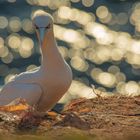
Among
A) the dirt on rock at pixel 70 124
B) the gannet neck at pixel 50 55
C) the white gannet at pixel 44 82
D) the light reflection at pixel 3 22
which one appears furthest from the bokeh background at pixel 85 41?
the dirt on rock at pixel 70 124

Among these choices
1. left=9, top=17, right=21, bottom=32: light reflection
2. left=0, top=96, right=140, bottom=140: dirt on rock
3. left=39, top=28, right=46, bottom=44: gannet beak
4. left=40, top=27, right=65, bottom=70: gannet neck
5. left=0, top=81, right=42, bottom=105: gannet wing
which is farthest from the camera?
left=9, top=17, right=21, bottom=32: light reflection

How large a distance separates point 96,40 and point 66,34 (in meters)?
1.43

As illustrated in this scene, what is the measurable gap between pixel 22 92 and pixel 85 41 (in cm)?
1715

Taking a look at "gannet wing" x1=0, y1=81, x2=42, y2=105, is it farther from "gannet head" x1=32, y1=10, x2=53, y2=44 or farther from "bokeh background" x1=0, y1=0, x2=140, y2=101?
"bokeh background" x1=0, y1=0, x2=140, y2=101

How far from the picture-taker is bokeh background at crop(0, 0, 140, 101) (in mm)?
23250

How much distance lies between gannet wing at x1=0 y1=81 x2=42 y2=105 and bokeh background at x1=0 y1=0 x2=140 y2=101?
981 cm

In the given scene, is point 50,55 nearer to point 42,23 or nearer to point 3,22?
point 42,23

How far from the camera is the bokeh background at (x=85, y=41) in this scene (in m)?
23.2

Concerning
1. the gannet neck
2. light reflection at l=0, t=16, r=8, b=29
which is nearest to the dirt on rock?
the gannet neck

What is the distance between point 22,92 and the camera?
9.94 meters

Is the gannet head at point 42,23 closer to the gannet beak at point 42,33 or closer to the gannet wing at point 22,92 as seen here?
the gannet beak at point 42,33

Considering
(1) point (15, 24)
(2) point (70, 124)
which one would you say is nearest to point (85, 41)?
(1) point (15, 24)

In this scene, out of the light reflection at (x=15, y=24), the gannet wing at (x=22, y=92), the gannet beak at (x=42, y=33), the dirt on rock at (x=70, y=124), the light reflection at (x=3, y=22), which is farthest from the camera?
the light reflection at (x=3, y=22)

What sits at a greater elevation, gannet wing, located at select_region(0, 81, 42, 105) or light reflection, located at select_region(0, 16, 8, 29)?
gannet wing, located at select_region(0, 81, 42, 105)
